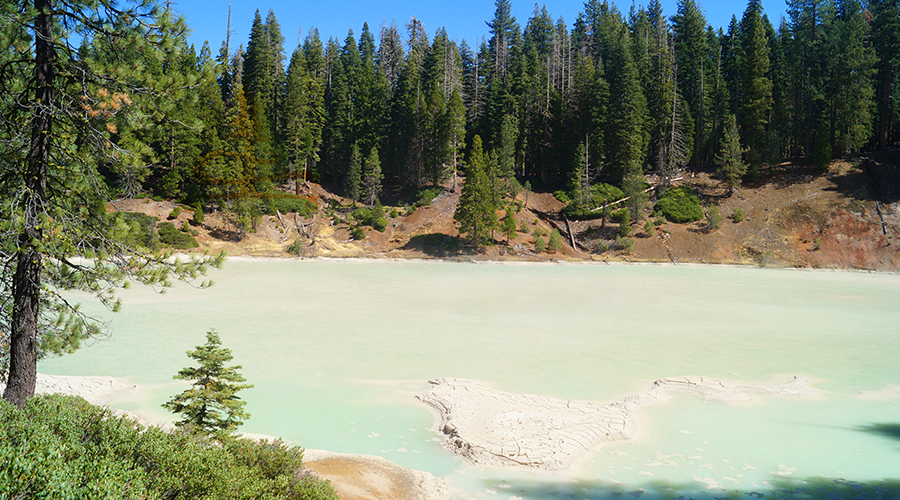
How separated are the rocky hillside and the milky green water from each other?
1539cm

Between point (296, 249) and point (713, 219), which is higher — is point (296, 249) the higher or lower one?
the lower one

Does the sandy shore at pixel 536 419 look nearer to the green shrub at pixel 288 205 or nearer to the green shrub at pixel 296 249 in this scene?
the green shrub at pixel 296 249

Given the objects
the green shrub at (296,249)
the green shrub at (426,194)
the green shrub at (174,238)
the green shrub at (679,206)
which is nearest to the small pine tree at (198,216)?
the green shrub at (174,238)

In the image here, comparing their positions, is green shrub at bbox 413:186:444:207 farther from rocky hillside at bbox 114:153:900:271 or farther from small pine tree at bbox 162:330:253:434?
small pine tree at bbox 162:330:253:434

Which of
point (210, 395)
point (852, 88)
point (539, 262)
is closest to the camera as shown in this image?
point (210, 395)

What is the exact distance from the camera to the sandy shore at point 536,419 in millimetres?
8750

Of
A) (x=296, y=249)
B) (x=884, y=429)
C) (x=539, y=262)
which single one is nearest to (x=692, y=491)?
(x=884, y=429)

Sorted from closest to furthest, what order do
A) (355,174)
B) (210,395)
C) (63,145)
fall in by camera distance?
(63,145) < (210,395) < (355,174)

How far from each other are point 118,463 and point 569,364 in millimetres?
11807

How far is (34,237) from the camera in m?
5.93

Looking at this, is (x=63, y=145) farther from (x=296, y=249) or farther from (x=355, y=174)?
(x=355, y=174)

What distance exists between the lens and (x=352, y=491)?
22.7 feet

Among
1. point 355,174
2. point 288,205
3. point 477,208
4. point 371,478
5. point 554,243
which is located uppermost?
point 355,174

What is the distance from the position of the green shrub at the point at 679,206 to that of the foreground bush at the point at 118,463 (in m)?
48.3
